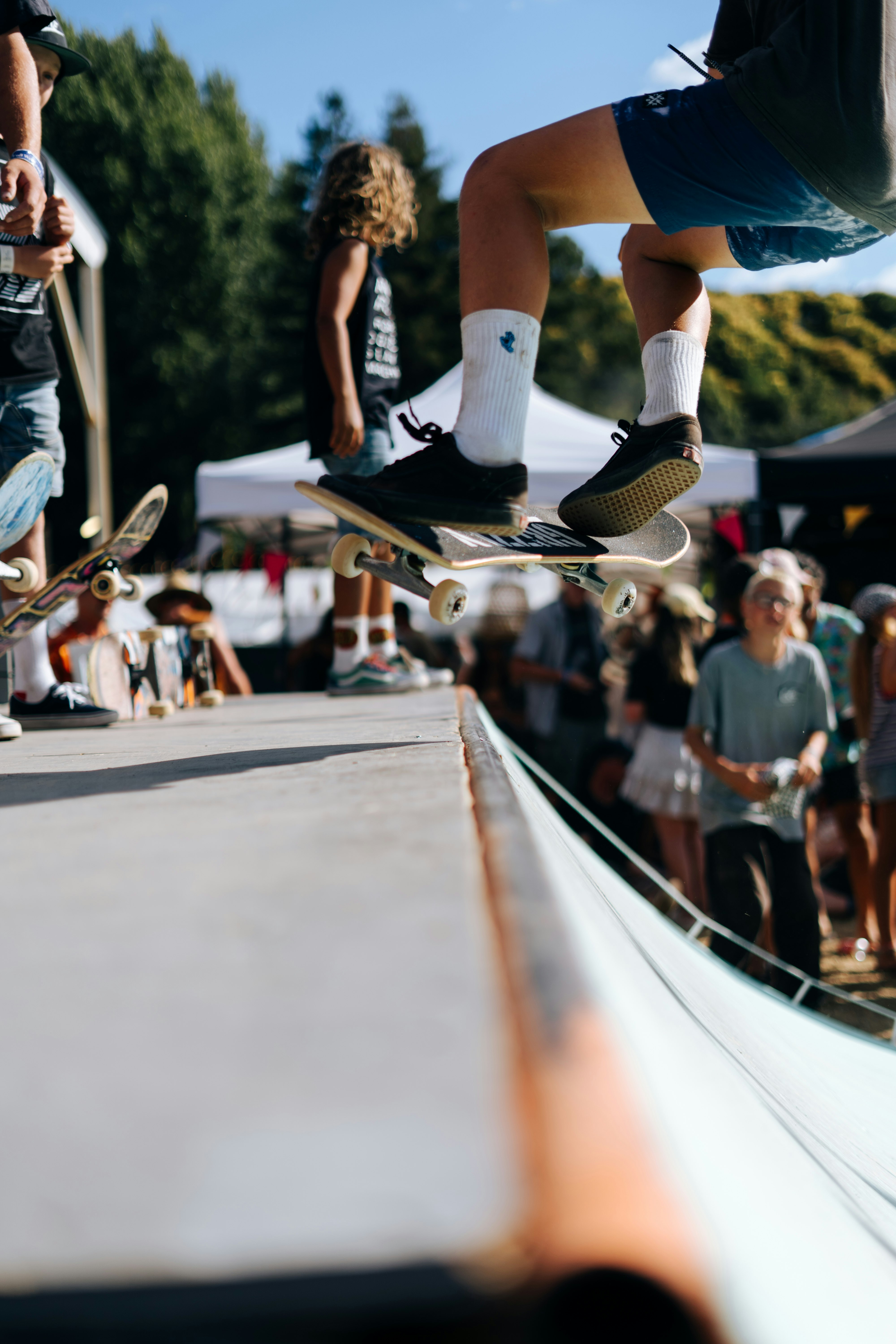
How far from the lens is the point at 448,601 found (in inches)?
67.4

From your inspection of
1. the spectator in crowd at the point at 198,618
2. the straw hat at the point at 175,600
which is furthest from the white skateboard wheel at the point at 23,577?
the straw hat at the point at 175,600

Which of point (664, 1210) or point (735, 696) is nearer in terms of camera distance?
point (664, 1210)

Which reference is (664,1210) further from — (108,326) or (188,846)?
(108,326)

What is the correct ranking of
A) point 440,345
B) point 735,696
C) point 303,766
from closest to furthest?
point 303,766, point 735,696, point 440,345

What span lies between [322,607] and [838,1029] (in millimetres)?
10648

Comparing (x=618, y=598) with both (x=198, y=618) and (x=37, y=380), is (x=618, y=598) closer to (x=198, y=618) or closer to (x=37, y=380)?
(x=37, y=380)

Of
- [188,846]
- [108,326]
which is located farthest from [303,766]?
[108,326]

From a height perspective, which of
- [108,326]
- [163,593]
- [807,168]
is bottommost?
[163,593]

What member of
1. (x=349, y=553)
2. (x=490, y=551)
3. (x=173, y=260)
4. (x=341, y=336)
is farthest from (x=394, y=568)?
(x=173, y=260)

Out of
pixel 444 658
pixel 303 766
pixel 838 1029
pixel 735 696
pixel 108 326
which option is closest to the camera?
pixel 303 766

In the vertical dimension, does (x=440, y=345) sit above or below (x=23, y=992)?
above

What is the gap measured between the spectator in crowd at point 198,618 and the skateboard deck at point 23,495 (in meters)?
2.38

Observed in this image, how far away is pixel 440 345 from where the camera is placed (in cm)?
2733

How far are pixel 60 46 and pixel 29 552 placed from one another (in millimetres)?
1196
